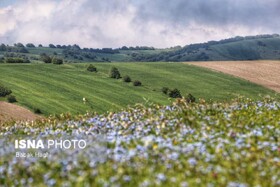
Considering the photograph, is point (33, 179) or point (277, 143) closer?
point (33, 179)

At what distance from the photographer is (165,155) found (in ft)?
→ 30.9

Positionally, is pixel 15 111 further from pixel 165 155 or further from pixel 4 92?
pixel 165 155

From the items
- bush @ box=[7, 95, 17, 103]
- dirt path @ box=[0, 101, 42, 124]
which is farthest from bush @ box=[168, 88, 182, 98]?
dirt path @ box=[0, 101, 42, 124]

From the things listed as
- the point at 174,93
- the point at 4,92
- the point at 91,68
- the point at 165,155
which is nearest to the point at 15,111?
the point at 4,92

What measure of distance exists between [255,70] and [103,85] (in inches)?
1705

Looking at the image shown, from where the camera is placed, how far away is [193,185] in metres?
7.74

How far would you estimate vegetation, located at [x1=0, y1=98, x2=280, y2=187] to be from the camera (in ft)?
27.1

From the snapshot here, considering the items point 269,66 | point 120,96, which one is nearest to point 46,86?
point 120,96

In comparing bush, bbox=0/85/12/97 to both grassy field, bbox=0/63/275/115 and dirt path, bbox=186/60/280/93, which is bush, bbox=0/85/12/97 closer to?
grassy field, bbox=0/63/275/115

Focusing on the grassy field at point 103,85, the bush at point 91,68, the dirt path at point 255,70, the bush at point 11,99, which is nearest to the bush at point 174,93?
the grassy field at point 103,85

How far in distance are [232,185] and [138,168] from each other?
193cm

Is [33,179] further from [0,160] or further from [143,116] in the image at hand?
[143,116]

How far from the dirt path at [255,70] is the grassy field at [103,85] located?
343 cm

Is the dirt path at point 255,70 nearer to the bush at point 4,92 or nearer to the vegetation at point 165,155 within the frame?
the bush at point 4,92
